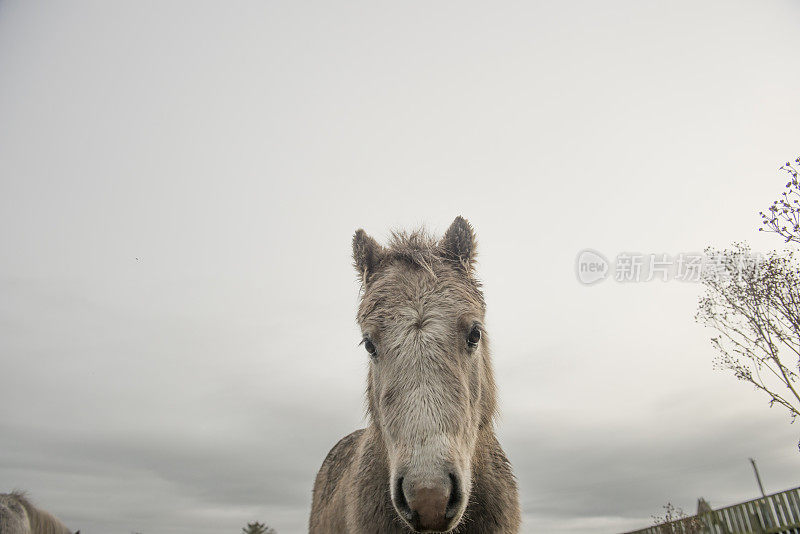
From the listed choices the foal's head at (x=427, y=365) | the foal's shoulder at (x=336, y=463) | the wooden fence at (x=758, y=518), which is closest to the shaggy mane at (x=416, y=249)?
the foal's head at (x=427, y=365)

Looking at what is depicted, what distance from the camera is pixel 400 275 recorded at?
14.3ft

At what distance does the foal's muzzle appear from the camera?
264cm

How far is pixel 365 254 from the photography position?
5.00m

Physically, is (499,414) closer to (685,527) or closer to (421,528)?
(421,528)

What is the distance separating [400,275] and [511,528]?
267 centimetres

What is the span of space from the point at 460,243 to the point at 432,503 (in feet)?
9.54

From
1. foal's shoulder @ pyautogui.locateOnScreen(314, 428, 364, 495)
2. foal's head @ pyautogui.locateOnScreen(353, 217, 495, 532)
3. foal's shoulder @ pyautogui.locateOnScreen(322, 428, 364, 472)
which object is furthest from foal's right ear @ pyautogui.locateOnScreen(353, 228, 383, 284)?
foal's shoulder @ pyautogui.locateOnScreen(322, 428, 364, 472)

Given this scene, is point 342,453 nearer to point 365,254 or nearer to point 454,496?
point 365,254

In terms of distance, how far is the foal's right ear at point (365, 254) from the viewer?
16.3ft

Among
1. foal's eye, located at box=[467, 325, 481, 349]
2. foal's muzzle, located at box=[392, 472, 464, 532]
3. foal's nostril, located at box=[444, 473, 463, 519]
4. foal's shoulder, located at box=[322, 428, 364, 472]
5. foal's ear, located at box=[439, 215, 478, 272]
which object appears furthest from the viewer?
foal's shoulder, located at box=[322, 428, 364, 472]

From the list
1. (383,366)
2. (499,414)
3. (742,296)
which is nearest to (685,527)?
(742,296)

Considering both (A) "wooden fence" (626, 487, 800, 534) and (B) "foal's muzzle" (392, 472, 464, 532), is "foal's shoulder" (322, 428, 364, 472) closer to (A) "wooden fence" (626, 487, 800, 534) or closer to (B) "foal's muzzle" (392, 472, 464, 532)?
(B) "foal's muzzle" (392, 472, 464, 532)

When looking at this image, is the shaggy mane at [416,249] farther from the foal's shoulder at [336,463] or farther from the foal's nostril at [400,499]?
the foal's shoulder at [336,463]

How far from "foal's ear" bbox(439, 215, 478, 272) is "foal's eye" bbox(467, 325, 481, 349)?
954mm
